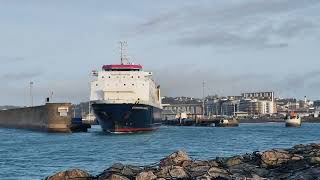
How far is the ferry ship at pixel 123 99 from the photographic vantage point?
6881 centimetres

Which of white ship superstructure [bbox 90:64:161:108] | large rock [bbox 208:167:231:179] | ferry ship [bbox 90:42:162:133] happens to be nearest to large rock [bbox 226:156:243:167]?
large rock [bbox 208:167:231:179]

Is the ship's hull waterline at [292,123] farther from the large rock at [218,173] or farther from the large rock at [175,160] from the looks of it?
the large rock at [218,173]

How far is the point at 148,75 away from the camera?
79875 mm

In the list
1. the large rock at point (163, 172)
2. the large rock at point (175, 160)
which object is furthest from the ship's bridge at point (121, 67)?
the large rock at point (163, 172)

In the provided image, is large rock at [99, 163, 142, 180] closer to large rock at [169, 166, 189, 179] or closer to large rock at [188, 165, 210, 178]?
large rock at [169, 166, 189, 179]

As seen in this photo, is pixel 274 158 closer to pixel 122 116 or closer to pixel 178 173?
pixel 178 173

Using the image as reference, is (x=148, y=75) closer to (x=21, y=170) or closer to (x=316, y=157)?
(x=21, y=170)

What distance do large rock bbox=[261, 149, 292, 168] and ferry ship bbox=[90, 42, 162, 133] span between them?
4996 cm

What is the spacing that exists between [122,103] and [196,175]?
5210 cm

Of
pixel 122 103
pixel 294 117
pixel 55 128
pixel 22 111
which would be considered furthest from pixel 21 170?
pixel 294 117

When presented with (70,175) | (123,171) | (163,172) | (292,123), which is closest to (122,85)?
(70,175)

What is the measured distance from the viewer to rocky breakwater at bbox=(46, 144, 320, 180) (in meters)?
15.9

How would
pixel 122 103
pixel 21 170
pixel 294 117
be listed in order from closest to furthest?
pixel 21 170 < pixel 122 103 < pixel 294 117

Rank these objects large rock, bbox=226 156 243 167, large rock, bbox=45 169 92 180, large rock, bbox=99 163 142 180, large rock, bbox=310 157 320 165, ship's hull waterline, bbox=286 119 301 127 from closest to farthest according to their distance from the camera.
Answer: large rock, bbox=310 157 320 165 → large rock, bbox=99 163 142 180 → large rock, bbox=45 169 92 180 → large rock, bbox=226 156 243 167 → ship's hull waterline, bbox=286 119 301 127
